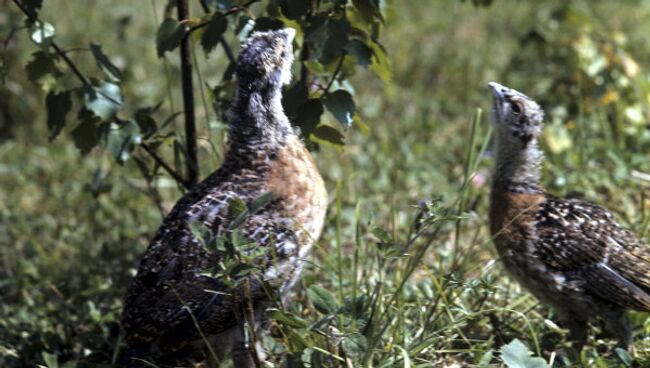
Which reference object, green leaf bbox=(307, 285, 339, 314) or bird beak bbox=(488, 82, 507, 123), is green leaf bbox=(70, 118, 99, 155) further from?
bird beak bbox=(488, 82, 507, 123)

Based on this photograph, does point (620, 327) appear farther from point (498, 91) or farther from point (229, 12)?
point (229, 12)

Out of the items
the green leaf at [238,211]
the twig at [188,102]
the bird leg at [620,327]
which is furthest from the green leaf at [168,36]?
the bird leg at [620,327]

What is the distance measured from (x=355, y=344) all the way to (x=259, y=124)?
108cm

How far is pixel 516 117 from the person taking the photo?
4.53 m

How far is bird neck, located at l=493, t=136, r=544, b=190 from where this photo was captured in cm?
456

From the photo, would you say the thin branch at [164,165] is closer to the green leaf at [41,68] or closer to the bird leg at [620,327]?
the green leaf at [41,68]

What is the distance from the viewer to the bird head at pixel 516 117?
Answer: 451 cm

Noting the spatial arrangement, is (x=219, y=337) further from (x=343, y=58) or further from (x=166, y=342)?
(x=343, y=58)

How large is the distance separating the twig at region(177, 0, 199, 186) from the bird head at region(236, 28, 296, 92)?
48 centimetres

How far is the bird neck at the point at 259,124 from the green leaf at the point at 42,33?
84cm

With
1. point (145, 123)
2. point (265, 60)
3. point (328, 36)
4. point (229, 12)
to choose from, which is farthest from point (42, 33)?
point (328, 36)

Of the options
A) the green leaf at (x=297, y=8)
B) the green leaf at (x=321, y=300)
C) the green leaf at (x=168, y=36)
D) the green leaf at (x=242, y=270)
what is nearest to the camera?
the green leaf at (x=242, y=270)

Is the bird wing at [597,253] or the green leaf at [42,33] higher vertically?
the green leaf at [42,33]

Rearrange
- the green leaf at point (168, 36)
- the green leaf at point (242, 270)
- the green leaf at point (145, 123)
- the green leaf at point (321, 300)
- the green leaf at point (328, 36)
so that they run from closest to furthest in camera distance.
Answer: the green leaf at point (242, 270) → the green leaf at point (321, 300) → the green leaf at point (328, 36) → the green leaf at point (168, 36) → the green leaf at point (145, 123)
